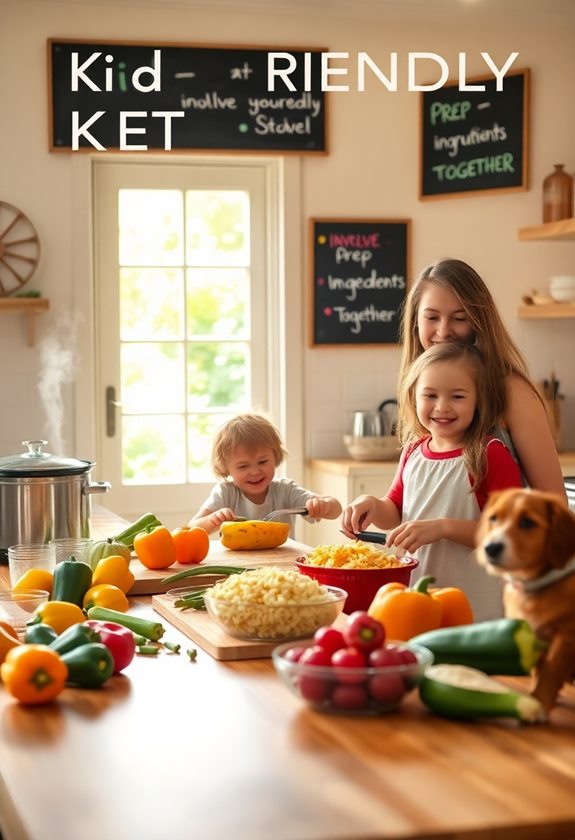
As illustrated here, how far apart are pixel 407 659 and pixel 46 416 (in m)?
3.49

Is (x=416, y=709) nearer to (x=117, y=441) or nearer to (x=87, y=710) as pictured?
(x=87, y=710)

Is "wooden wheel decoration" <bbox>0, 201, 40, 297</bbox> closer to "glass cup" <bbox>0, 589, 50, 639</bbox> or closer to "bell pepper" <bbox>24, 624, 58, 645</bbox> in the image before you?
"glass cup" <bbox>0, 589, 50, 639</bbox>

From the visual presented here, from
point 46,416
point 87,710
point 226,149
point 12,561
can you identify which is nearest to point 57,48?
point 226,149

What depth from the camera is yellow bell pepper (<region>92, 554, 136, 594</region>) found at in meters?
2.17

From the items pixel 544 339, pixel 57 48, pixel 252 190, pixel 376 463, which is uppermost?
pixel 57 48

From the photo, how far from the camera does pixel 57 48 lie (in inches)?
180

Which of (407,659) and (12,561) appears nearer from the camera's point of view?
(407,659)

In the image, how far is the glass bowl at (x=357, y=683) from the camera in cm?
133

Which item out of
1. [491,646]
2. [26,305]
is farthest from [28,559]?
[26,305]

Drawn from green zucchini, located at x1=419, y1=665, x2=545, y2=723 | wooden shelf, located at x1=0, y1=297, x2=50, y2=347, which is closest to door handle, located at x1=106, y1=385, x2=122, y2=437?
wooden shelf, located at x1=0, y1=297, x2=50, y2=347

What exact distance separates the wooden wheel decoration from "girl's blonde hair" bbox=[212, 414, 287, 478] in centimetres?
175

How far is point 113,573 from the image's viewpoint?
7.12 feet

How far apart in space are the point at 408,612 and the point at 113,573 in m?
0.78

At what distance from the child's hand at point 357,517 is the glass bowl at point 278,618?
24.7 inches
